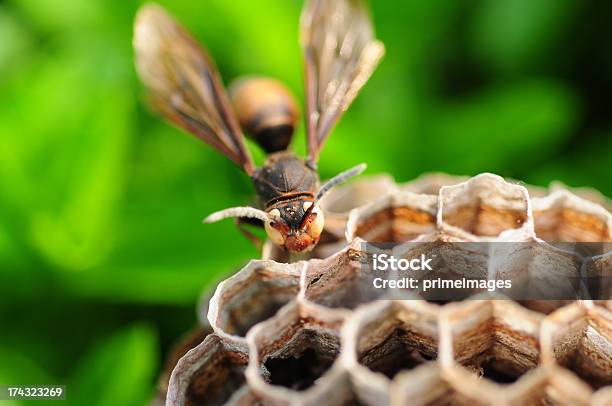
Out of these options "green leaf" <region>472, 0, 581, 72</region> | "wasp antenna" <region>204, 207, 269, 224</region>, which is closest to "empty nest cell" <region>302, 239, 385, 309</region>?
"wasp antenna" <region>204, 207, 269, 224</region>

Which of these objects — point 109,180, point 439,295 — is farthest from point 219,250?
point 439,295

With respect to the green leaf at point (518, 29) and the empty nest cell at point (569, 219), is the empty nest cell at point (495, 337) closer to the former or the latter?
the empty nest cell at point (569, 219)

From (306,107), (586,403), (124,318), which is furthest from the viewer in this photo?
(124,318)

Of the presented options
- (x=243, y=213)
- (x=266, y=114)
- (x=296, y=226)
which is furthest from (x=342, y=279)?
(x=266, y=114)

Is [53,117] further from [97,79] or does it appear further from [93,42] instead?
[93,42]

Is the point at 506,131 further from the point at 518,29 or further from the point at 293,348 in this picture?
the point at 293,348

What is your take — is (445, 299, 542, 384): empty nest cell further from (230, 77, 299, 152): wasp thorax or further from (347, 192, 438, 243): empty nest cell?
(230, 77, 299, 152): wasp thorax
